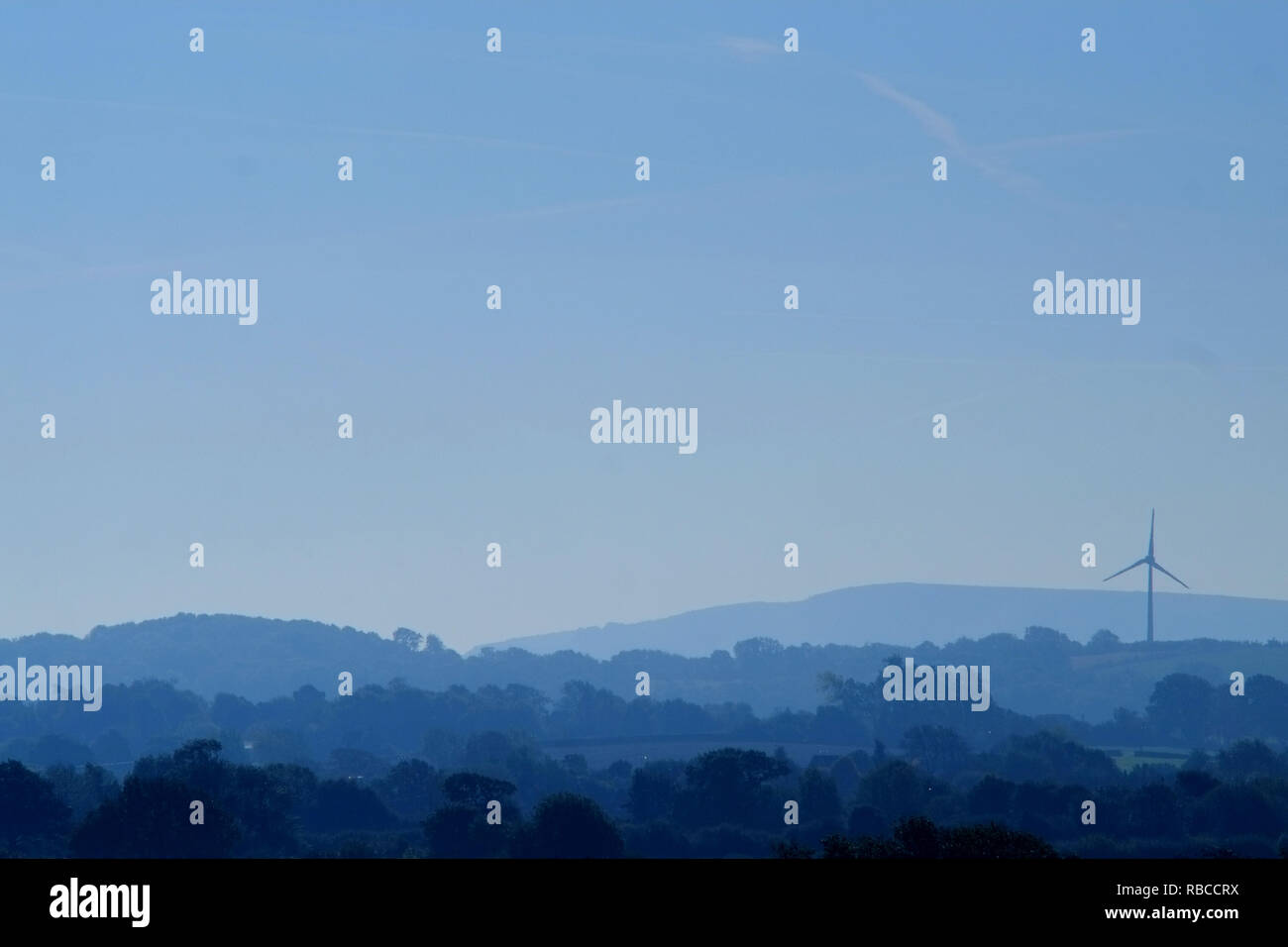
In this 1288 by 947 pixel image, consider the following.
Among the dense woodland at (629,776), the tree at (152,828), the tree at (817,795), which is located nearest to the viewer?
the tree at (152,828)

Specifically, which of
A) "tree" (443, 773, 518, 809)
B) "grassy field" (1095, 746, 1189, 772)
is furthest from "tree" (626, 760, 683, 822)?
"grassy field" (1095, 746, 1189, 772)

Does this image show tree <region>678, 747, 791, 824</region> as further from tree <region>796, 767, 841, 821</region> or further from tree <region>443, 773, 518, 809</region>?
tree <region>443, 773, 518, 809</region>

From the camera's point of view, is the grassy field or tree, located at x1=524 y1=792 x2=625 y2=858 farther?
the grassy field

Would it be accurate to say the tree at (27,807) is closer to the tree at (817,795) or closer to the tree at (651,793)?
Answer: the tree at (651,793)

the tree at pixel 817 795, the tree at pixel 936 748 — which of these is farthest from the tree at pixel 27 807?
the tree at pixel 936 748

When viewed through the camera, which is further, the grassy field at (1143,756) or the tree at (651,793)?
the grassy field at (1143,756)

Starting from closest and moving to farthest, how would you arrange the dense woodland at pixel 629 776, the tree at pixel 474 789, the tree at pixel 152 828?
the tree at pixel 152 828 → the dense woodland at pixel 629 776 → the tree at pixel 474 789

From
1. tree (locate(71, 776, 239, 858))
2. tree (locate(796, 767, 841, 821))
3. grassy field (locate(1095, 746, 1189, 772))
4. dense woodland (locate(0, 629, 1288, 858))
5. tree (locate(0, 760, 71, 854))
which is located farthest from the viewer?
grassy field (locate(1095, 746, 1189, 772))

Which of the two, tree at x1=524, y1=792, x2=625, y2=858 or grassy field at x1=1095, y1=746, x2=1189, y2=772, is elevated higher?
grassy field at x1=1095, y1=746, x2=1189, y2=772
